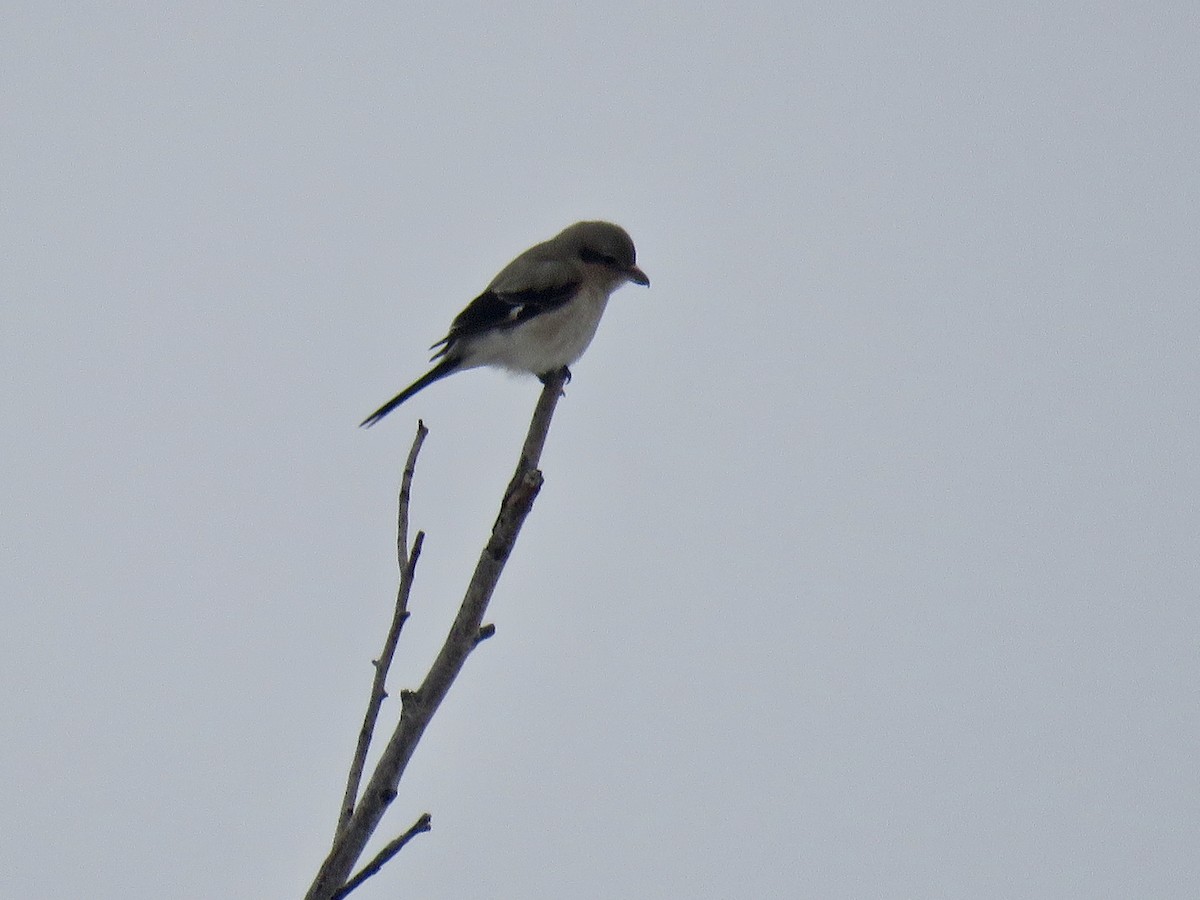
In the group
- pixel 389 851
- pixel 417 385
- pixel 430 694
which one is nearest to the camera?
pixel 389 851

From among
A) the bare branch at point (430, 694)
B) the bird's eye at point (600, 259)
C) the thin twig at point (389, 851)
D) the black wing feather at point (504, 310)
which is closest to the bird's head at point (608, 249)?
the bird's eye at point (600, 259)

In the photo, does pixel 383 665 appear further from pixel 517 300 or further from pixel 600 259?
pixel 600 259

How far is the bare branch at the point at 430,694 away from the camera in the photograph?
83.3 inches

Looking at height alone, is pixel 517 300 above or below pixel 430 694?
above

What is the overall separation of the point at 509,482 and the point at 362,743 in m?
0.84

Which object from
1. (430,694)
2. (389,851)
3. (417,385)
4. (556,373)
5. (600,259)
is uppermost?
(600,259)

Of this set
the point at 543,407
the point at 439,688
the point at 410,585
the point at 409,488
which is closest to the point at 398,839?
the point at 439,688

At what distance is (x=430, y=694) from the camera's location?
7.72ft

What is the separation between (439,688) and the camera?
2367 mm

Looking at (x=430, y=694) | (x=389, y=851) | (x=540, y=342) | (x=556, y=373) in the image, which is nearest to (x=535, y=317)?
(x=540, y=342)

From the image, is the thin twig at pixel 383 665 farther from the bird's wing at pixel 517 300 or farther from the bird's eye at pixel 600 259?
the bird's eye at pixel 600 259

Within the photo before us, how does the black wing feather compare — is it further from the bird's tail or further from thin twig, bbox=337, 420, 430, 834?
thin twig, bbox=337, 420, 430, 834

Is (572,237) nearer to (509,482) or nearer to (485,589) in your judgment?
(509,482)

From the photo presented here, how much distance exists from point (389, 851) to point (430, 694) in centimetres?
32
